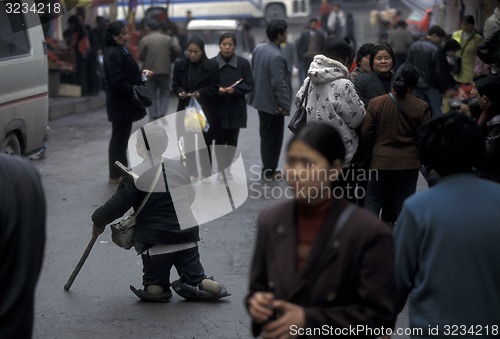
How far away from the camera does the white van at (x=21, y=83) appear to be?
9633 mm

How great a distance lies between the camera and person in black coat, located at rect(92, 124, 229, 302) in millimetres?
6543

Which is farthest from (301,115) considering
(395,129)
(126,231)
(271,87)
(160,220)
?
(271,87)

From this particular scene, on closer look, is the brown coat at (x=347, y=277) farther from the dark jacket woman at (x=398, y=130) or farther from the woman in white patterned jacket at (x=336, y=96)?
the woman in white patterned jacket at (x=336, y=96)

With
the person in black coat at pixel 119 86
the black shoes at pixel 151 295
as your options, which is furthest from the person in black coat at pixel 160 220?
the person in black coat at pixel 119 86

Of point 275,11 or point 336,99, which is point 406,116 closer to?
point 336,99

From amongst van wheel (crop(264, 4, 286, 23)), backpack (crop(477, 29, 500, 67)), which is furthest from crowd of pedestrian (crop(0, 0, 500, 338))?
van wheel (crop(264, 4, 286, 23))

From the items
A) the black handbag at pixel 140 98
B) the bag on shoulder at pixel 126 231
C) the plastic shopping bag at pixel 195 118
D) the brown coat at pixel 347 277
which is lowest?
the plastic shopping bag at pixel 195 118

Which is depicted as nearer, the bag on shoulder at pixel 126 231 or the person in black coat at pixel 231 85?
the bag on shoulder at pixel 126 231

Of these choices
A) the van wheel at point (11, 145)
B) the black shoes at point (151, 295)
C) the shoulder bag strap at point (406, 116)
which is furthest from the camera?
the van wheel at point (11, 145)

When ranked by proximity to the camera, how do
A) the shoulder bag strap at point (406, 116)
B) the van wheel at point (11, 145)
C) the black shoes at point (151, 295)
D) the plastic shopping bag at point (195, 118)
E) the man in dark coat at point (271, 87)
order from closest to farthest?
the black shoes at point (151, 295) → the shoulder bag strap at point (406, 116) → the van wheel at point (11, 145) → the man in dark coat at point (271, 87) → the plastic shopping bag at point (195, 118)

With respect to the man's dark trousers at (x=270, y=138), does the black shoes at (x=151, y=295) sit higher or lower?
higher

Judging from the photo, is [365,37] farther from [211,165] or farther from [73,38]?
[211,165]

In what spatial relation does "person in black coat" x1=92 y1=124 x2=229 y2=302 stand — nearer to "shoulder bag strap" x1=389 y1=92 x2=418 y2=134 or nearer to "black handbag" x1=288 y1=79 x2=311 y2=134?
"black handbag" x1=288 y1=79 x2=311 y2=134

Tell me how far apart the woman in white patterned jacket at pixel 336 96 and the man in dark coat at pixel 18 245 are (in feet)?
12.8
